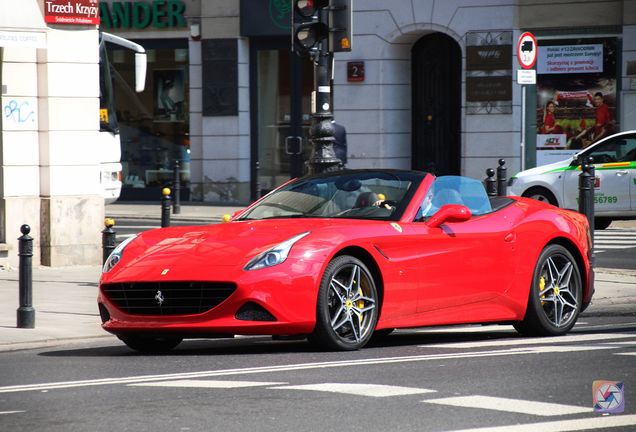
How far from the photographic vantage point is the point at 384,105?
31.8 m

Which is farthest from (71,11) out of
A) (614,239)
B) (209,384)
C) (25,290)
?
(209,384)

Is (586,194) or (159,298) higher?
(586,194)

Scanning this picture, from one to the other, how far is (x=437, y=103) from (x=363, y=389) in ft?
80.4

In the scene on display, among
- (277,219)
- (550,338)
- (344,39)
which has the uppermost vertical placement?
(344,39)

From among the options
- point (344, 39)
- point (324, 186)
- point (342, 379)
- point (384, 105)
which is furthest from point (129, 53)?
point (342, 379)

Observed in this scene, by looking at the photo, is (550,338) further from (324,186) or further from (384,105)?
(384,105)

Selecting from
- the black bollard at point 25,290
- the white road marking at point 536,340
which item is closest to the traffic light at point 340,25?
the black bollard at point 25,290

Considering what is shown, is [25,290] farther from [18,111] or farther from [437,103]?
[437,103]

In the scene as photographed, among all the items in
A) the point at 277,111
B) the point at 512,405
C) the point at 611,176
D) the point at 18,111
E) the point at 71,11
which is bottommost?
the point at 512,405

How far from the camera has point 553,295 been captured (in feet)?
37.3

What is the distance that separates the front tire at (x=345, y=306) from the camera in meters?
9.84

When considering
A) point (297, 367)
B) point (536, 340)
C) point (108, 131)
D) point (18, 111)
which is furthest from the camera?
point (108, 131)

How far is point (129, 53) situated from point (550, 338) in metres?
22.5

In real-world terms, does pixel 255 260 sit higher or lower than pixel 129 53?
lower
